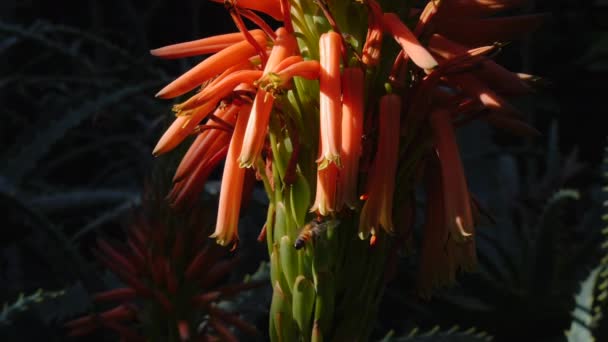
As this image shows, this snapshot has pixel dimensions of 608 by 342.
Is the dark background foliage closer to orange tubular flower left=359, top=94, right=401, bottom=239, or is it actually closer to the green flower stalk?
the green flower stalk

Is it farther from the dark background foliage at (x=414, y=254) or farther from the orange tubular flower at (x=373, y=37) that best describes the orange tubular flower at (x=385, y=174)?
the dark background foliage at (x=414, y=254)

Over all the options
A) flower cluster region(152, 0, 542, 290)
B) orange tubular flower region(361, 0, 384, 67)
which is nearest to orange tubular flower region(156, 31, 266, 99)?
flower cluster region(152, 0, 542, 290)

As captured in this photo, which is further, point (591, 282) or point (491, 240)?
point (491, 240)

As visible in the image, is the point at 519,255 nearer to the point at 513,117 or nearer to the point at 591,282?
the point at 591,282

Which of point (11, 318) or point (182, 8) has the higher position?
point (182, 8)

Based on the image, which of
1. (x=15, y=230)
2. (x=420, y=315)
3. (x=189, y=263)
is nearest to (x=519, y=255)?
(x=420, y=315)

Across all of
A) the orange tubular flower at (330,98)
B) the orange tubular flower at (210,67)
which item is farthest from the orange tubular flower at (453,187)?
the orange tubular flower at (210,67)
